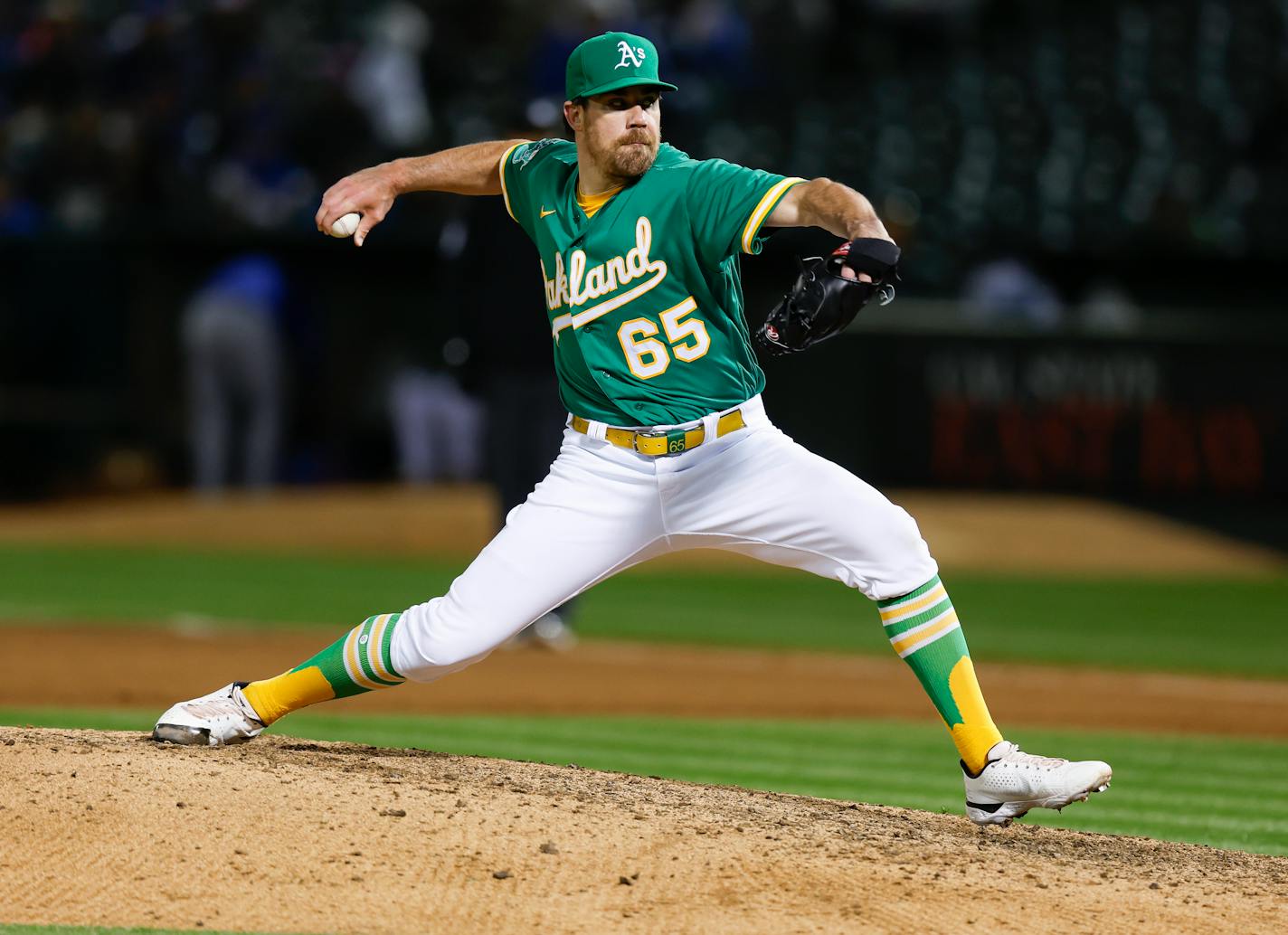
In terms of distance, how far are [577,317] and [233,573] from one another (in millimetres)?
9232

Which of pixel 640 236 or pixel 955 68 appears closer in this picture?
pixel 640 236

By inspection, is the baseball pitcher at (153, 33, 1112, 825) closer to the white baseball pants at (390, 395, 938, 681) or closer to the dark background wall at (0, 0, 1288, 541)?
the white baseball pants at (390, 395, 938, 681)

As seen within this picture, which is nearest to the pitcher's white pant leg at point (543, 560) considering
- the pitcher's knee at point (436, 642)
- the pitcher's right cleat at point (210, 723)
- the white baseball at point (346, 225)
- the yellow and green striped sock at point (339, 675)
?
the pitcher's knee at point (436, 642)

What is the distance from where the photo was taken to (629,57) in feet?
14.5

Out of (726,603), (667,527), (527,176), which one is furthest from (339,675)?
(726,603)

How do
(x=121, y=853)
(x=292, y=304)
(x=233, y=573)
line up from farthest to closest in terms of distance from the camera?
(x=292, y=304) < (x=233, y=573) < (x=121, y=853)

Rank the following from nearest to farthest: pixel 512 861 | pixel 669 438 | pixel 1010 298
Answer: pixel 512 861, pixel 669 438, pixel 1010 298

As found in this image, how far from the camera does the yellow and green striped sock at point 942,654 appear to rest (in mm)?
4566

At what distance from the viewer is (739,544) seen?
4652 millimetres

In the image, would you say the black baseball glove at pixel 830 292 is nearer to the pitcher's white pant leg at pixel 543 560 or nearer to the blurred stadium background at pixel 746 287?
the pitcher's white pant leg at pixel 543 560

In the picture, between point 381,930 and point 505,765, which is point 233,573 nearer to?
point 505,765

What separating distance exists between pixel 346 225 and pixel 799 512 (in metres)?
1.30

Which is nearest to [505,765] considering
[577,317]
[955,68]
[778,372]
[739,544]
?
[739,544]

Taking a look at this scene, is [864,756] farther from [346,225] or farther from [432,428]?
[432,428]
